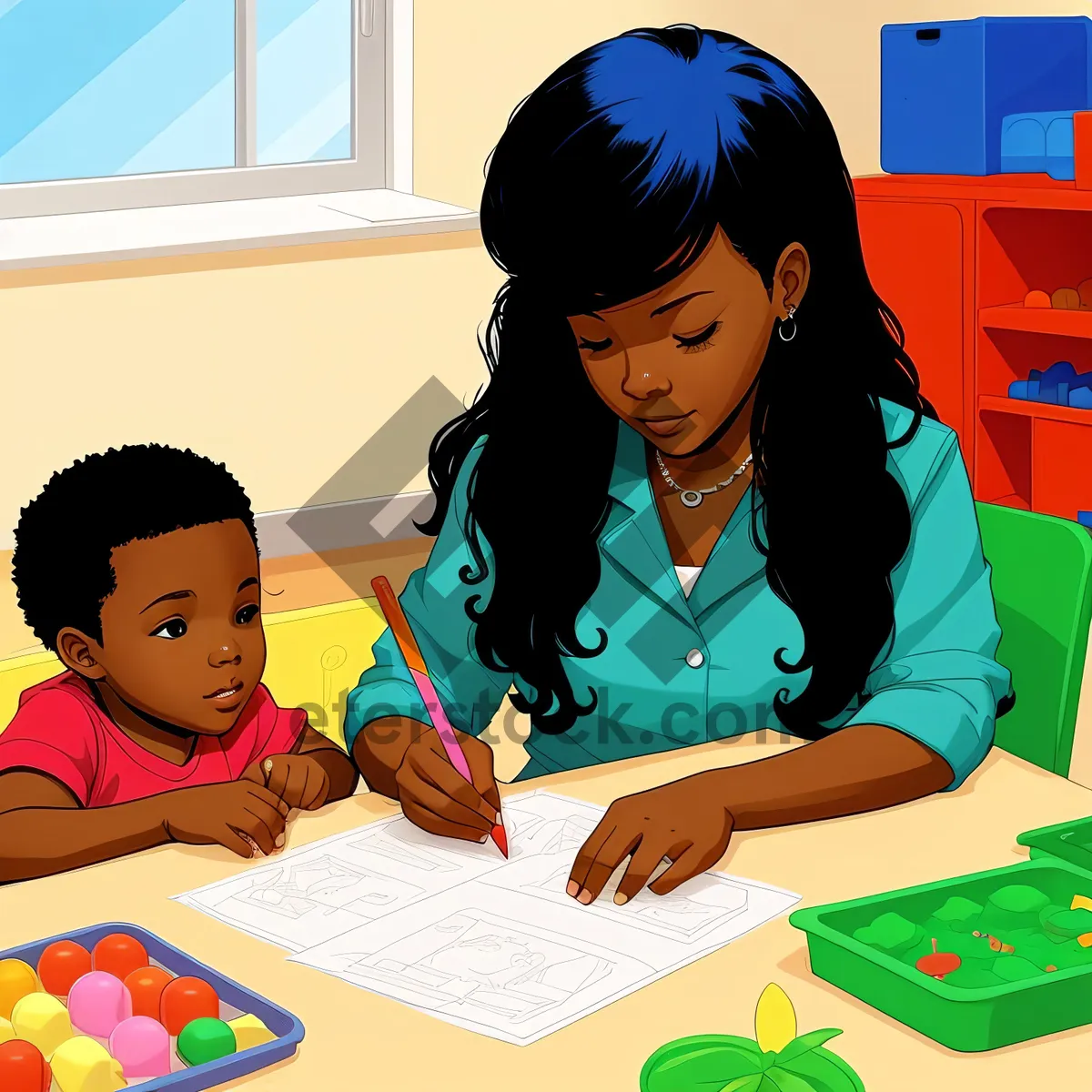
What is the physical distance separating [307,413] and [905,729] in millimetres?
1643

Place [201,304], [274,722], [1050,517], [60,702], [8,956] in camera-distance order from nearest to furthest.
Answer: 1. [8,956]
2. [60,702]
3. [274,722]
4. [1050,517]
5. [201,304]

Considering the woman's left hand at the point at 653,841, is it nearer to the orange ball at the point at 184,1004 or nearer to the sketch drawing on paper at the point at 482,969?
the sketch drawing on paper at the point at 482,969

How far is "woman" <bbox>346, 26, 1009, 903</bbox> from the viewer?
1.22 meters

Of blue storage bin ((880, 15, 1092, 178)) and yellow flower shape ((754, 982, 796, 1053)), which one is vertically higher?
blue storage bin ((880, 15, 1092, 178))

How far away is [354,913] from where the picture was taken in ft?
3.54

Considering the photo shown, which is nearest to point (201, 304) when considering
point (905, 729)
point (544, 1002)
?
point (905, 729)

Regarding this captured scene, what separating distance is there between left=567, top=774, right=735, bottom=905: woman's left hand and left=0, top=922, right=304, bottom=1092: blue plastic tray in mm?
249

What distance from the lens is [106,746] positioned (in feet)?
4.58

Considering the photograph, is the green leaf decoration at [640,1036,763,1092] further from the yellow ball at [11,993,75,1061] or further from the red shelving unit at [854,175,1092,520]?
the red shelving unit at [854,175,1092,520]

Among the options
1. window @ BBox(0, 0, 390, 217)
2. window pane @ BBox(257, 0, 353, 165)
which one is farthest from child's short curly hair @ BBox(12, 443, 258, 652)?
window pane @ BBox(257, 0, 353, 165)

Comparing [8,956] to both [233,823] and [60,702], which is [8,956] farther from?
[60,702]

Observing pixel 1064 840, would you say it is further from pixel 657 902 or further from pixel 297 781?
pixel 297 781

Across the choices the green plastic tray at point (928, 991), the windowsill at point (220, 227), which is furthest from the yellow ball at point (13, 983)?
the windowsill at point (220, 227)

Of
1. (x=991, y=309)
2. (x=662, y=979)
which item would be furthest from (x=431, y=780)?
(x=991, y=309)
